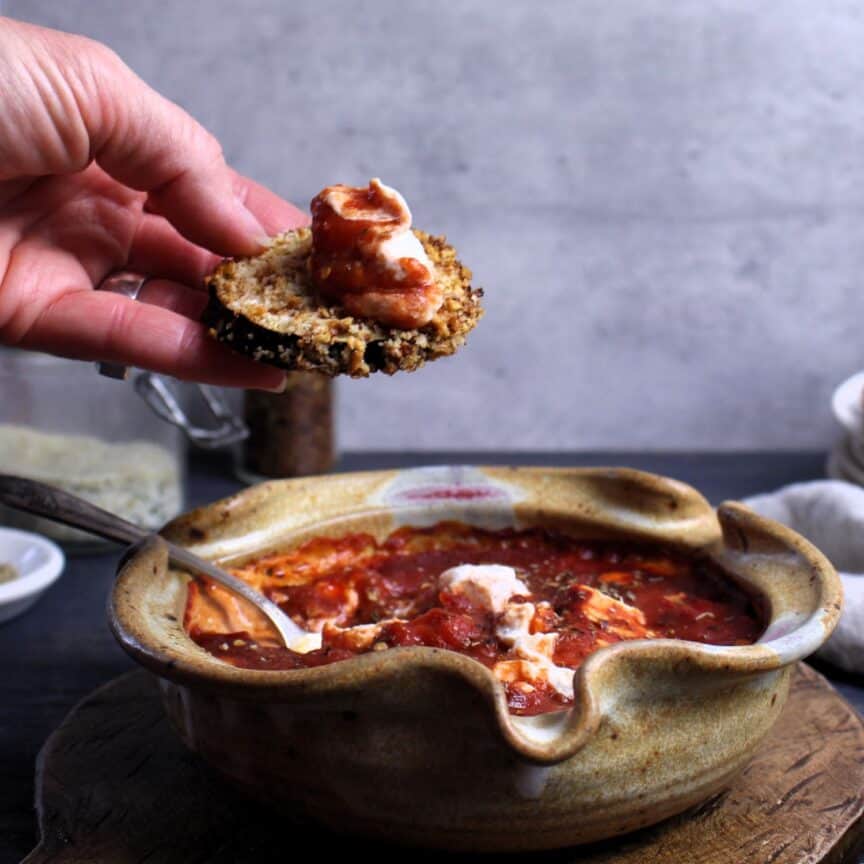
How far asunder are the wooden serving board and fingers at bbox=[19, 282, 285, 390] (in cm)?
47

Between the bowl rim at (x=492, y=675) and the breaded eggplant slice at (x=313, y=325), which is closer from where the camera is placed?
the bowl rim at (x=492, y=675)

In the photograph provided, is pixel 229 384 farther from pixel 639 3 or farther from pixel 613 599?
pixel 639 3

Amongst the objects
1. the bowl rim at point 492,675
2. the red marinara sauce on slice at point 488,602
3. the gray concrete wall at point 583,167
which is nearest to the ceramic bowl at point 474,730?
the bowl rim at point 492,675

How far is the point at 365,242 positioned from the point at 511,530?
56 centimetres

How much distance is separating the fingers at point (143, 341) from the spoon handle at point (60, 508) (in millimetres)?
200

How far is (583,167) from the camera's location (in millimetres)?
2746

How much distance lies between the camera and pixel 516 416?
117 inches

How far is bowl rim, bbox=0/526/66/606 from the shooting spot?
74.9 inches

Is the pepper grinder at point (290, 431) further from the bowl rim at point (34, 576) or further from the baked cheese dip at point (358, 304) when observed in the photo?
the baked cheese dip at point (358, 304)

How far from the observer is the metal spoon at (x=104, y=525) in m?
1.50

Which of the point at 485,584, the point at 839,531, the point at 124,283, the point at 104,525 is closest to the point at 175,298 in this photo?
the point at 124,283

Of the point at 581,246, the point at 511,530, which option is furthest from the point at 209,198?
the point at 581,246

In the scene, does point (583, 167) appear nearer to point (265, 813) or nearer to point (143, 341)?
point (143, 341)

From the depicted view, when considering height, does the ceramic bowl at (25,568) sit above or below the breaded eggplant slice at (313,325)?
below
